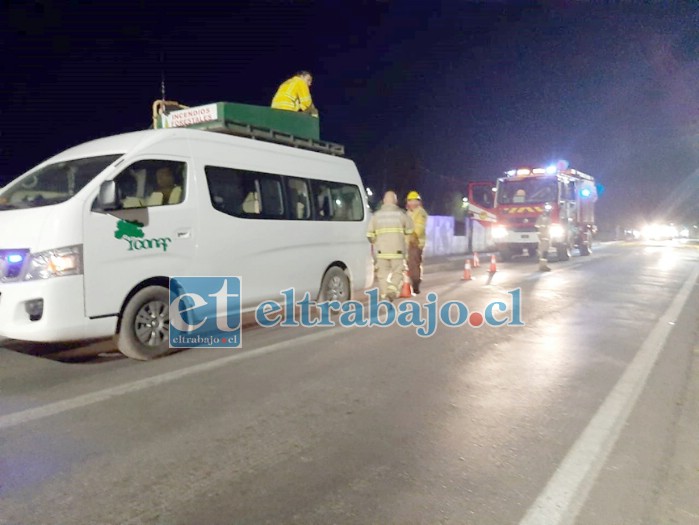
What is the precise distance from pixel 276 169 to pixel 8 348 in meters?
3.84

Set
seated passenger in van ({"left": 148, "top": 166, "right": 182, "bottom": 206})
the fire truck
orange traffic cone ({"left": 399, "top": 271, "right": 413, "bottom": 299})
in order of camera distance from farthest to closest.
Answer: the fire truck → orange traffic cone ({"left": 399, "top": 271, "right": 413, "bottom": 299}) → seated passenger in van ({"left": 148, "top": 166, "right": 182, "bottom": 206})

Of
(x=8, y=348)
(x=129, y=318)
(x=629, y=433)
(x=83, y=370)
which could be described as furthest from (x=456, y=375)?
(x=8, y=348)

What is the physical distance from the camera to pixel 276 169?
7535 millimetres

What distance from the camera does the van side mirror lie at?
17.5ft

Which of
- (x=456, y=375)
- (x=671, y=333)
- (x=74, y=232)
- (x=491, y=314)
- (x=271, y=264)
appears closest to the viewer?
(x=74, y=232)

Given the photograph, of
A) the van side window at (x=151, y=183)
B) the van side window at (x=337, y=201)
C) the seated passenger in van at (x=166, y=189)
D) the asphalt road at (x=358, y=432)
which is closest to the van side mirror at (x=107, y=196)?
the van side window at (x=151, y=183)

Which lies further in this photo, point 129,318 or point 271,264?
point 271,264

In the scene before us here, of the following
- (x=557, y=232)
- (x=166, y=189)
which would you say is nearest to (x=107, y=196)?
(x=166, y=189)

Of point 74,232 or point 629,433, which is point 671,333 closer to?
point 629,433

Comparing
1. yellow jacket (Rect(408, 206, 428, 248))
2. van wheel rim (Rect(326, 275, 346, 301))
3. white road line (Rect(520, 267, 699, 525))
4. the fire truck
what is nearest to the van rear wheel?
van wheel rim (Rect(326, 275, 346, 301))

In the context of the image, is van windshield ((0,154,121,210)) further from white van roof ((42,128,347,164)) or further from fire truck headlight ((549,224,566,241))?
fire truck headlight ((549,224,566,241))

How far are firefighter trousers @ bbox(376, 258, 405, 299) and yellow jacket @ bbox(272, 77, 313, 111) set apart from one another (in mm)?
2765

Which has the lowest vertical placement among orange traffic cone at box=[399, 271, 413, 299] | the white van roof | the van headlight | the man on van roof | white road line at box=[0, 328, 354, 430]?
white road line at box=[0, 328, 354, 430]

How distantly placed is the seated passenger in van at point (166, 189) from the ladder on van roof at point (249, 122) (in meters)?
1.14
